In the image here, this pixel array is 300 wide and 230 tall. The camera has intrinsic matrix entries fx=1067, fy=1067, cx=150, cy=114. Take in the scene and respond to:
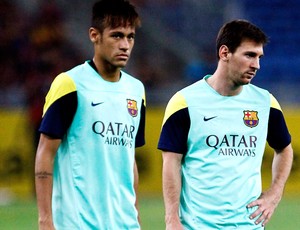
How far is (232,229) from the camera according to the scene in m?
7.21

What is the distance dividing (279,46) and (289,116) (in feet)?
12.4

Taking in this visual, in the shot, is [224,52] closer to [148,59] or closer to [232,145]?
[232,145]

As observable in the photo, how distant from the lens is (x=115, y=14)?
709 centimetres

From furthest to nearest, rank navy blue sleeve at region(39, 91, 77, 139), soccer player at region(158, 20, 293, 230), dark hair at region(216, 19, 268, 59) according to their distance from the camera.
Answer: dark hair at region(216, 19, 268, 59) → soccer player at region(158, 20, 293, 230) → navy blue sleeve at region(39, 91, 77, 139)

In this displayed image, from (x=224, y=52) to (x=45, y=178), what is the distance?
1.64m

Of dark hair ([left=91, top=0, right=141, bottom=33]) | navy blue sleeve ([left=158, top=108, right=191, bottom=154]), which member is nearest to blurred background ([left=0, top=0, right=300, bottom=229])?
navy blue sleeve ([left=158, top=108, right=191, bottom=154])

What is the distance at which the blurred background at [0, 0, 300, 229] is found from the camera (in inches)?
697

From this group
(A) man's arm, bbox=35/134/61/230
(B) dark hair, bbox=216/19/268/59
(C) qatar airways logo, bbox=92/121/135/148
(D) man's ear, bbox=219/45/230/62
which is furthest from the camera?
(D) man's ear, bbox=219/45/230/62

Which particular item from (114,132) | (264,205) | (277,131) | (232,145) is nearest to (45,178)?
(114,132)

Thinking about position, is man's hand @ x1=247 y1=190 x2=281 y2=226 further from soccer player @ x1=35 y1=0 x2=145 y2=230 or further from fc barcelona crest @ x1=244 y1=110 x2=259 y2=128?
soccer player @ x1=35 y1=0 x2=145 y2=230

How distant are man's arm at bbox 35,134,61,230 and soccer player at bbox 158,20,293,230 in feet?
2.83

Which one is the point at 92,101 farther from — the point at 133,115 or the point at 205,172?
the point at 205,172

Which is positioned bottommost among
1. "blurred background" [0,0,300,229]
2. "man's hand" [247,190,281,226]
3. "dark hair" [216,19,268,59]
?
"man's hand" [247,190,281,226]

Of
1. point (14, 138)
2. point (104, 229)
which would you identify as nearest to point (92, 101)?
point (104, 229)
